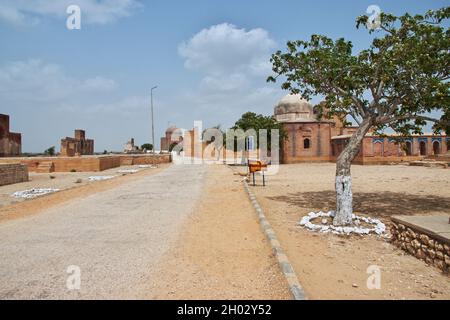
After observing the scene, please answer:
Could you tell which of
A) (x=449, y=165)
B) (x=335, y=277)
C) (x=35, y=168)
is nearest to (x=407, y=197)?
(x=335, y=277)

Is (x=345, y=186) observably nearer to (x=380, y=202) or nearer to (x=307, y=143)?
(x=380, y=202)

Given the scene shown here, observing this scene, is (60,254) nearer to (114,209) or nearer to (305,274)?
(305,274)

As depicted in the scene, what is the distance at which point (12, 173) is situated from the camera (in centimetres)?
1886

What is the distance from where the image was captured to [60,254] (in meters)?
5.61

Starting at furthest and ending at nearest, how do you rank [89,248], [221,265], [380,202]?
[380,202], [89,248], [221,265]

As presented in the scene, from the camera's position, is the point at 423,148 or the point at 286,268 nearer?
the point at 286,268

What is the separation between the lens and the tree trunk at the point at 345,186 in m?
7.68

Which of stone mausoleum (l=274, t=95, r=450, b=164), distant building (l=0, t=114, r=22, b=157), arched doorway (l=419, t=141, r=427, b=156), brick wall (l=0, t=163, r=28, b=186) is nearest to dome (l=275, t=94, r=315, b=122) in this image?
stone mausoleum (l=274, t=95, r=450, b=164)

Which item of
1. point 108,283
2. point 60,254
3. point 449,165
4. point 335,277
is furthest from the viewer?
point 449,165

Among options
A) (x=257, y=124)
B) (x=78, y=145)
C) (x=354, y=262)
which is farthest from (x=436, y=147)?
(x=78, y=145)

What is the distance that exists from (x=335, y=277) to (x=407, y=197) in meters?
8.84

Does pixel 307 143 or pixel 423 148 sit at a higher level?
pixel 307 143

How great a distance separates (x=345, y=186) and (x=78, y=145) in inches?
1919

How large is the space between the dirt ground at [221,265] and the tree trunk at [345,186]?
71.9 inches
